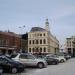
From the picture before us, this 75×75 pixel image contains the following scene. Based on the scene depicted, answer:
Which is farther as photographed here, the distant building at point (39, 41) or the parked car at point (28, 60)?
the distant building at point (39, 41)

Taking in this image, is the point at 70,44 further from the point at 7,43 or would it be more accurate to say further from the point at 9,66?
the point at 9,66

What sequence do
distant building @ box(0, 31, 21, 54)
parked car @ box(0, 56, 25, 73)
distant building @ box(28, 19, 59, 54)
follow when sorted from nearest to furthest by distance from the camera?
parked car @ box(0, 56, 25, 73) → distant building @ box(0, 31, 21, 54) → distant building @ box(28, 19, 59, 54)

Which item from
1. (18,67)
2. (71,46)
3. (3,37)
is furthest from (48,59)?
(71,46)

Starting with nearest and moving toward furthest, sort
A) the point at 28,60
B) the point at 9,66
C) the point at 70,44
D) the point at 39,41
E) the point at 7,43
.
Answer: the point at 9,66 < the point at 28,60 < the point at 7,43 < the point at 39,41 < the point at 70,44

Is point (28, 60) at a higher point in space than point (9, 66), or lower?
higher

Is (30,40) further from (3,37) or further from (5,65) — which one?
(5,65)

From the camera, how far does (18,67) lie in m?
25.3

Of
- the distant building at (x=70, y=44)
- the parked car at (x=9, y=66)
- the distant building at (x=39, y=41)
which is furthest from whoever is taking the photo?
the distant building at (x=70, y=44)

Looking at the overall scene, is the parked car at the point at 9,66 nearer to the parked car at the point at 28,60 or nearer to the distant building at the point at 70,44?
the parked car at the point at 28,60

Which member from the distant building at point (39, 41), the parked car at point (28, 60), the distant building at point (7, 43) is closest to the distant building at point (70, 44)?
the distant building at point (39, 41)

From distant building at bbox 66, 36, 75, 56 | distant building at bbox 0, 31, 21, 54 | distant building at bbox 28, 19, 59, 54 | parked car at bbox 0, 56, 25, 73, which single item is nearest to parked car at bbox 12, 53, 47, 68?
parked car at bbox 0, 56, 25, 73

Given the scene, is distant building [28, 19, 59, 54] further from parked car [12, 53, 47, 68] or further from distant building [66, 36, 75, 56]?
parked car [12, 53, 47, 68]

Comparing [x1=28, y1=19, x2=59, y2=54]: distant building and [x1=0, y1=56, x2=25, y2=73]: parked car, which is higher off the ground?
[x1=28, y1=19, x2=59, y2=54]: distant building

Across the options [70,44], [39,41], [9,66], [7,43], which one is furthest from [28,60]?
[70,44]
